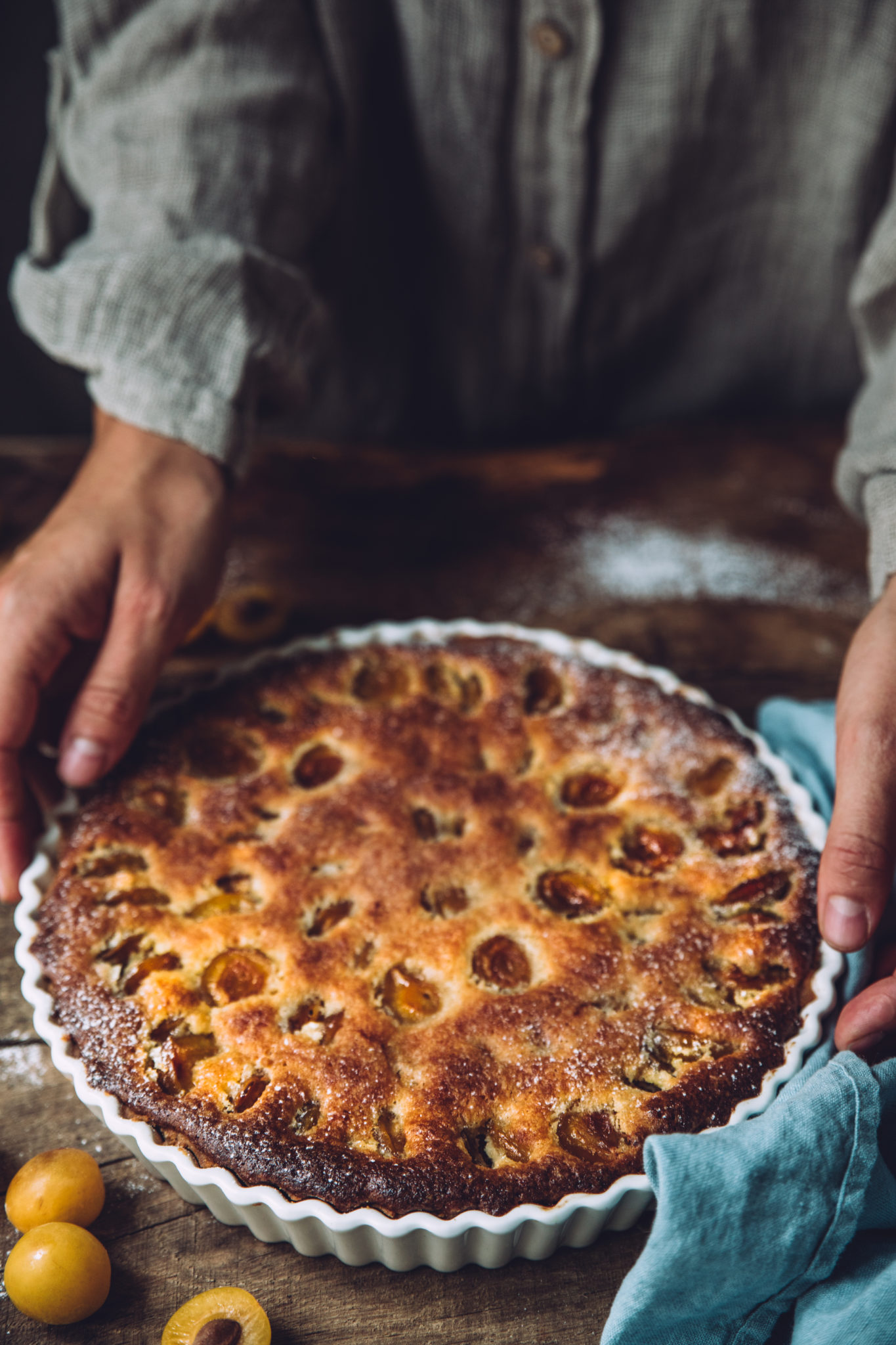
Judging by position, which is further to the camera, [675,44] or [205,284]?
[675,44]

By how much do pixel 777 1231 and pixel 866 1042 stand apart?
24cm

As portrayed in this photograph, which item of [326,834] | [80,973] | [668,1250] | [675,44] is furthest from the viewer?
[675,44]

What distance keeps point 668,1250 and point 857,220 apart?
208 centimetres

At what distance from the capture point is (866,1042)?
3.60 ft

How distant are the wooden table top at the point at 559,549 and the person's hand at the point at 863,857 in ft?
2.03

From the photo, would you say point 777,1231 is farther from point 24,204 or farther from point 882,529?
point 24,204

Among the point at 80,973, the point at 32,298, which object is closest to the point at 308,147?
the point at 32,298

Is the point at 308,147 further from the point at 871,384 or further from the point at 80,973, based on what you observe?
the point at 80,973

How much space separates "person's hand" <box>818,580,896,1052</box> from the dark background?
2765mm

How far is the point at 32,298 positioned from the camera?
162cm

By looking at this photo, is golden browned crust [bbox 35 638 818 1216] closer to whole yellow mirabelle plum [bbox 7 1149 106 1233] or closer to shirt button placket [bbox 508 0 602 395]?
whole yellow mirabelle plum [bbox 7 1149 106 1233]

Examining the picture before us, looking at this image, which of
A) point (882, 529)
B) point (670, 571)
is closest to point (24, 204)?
point (670, 571)

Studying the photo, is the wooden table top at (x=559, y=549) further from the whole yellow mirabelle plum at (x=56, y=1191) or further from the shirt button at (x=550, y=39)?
the shirt button at (x=550, y=39)

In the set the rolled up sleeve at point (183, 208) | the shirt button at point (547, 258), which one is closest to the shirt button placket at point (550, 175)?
the shirt button at point (547, 258)
